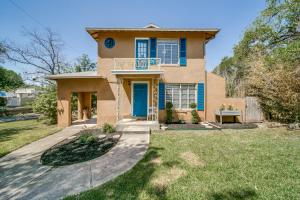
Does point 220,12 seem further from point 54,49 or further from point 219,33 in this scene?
point 54,49

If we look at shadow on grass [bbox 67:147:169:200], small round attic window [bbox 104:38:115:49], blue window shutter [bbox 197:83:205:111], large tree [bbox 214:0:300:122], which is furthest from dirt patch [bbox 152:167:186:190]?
small round attic window [bbox 104:38:115:49]

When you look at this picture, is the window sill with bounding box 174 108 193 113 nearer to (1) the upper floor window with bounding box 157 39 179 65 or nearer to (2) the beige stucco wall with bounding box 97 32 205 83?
Result: (2) the beige stucco wall with bounding box 97 32 205 83

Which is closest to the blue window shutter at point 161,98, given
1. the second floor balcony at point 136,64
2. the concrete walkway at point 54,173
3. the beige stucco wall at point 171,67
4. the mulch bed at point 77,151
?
the beige stucco wall at point 171,67

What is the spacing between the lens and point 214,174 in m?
4.05

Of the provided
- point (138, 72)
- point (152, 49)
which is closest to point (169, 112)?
point (138, 72)

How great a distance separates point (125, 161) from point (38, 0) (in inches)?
427

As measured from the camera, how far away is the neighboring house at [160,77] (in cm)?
1128

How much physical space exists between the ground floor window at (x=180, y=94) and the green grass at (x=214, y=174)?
5450 millimetres

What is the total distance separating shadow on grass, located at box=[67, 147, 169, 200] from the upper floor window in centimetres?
881

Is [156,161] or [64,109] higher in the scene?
[64,109]

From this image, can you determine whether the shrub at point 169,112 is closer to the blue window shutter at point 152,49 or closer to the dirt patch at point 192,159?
the blue window shutter at point 152,49

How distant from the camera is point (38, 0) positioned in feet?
30.8

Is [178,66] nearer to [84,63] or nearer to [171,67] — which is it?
[171,67]

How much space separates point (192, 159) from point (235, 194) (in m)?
1.86
